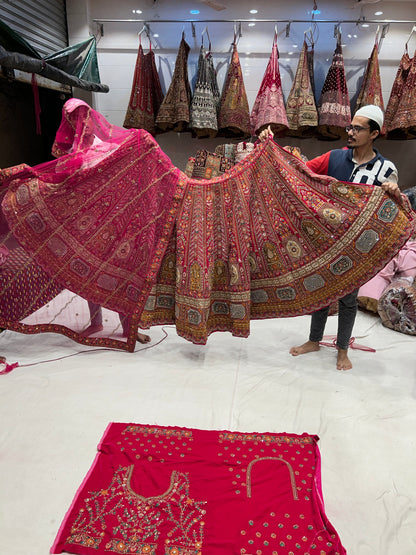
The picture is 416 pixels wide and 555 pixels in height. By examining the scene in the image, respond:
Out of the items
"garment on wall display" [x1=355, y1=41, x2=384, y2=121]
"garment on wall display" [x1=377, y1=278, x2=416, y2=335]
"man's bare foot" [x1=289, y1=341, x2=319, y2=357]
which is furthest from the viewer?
"garment on wall display" [x1=355, y1=41, x2=384, y2=121]

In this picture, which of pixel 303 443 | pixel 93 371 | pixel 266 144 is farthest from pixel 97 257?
pixel 303 443

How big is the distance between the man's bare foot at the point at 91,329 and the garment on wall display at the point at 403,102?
3.13 meters

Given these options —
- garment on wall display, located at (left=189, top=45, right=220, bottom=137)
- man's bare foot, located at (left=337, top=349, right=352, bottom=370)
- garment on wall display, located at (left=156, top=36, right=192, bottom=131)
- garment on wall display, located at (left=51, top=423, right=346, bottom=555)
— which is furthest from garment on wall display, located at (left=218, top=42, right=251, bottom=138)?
garment on wall display, located at (left=51, top=423, right=346, bottom=555)

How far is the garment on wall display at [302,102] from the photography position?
3467mm

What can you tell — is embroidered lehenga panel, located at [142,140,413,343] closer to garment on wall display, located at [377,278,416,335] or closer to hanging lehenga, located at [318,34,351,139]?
garment on wall display, located at [377,278,416,335]

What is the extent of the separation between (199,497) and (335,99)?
337 centimetres

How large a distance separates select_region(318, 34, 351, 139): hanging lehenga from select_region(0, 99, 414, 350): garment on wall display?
1660 mm

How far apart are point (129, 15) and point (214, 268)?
3.06 m

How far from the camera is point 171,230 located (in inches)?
85.3

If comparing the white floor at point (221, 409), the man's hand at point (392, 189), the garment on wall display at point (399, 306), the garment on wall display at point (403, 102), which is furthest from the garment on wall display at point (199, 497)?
the garment on wall display at point (403, 102)

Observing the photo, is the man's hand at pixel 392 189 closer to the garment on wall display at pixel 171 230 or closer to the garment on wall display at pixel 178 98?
the garment on wall display at pixel 171 230

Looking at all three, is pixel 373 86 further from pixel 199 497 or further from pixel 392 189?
pixel 199 497

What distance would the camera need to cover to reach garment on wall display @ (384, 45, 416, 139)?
3.43 m

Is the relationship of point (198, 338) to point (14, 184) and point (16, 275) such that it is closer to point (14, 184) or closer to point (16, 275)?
point (16, 275)
